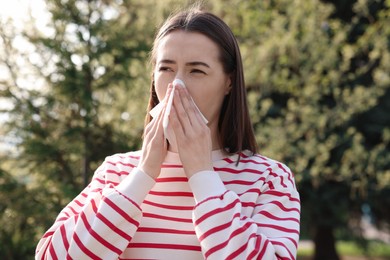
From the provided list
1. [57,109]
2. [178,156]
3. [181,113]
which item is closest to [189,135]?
[181,113]

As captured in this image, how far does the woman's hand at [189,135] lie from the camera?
1.69 metres

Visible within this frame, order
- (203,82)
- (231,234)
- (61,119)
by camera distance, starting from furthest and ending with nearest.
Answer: (61,119) → (203,82) → (231,234)

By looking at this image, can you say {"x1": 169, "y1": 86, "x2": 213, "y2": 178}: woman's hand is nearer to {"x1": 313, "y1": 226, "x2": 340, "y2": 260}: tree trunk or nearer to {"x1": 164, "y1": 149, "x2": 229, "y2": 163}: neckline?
{"x1": 164, "y1": 149, "x2": 229, "y2": 163}: neckline

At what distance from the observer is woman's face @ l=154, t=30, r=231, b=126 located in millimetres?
1781

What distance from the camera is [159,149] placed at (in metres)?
1.72

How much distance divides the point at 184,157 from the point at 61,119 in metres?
3.53

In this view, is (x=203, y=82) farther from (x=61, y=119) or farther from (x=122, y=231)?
(x=61, y=119)

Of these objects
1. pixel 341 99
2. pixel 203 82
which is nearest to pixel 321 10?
pixel 341 99

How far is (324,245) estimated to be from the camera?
11.2 metres

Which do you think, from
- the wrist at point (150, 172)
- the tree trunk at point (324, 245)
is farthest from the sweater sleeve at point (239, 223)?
the tree trunk at point (324, 245)

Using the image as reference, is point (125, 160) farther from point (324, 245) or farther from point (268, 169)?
point (324, 245)

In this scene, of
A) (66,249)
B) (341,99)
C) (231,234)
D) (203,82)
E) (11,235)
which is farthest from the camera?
(341,99)

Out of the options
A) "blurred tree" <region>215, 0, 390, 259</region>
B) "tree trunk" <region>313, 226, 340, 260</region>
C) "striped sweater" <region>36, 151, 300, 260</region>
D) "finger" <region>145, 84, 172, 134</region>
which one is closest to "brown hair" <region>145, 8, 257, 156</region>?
"striped sweater" <region>36, 151, 300, 260</region>

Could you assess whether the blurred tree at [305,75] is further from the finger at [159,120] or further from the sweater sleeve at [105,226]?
the sweater sleeve at [105,226]
